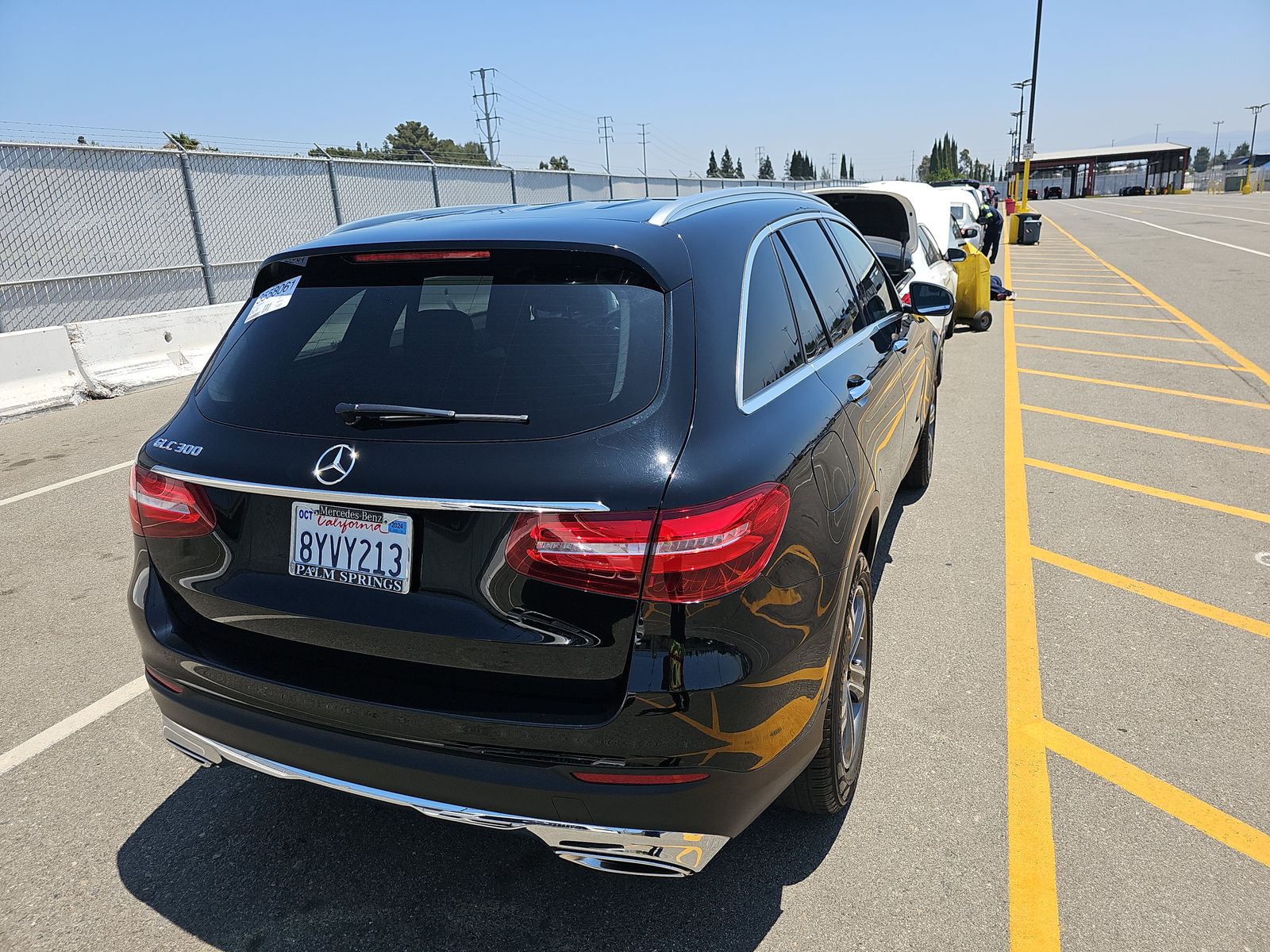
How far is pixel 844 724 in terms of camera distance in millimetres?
2650

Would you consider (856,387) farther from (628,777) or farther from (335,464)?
(335,464)

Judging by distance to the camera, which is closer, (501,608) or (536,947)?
(501,608)

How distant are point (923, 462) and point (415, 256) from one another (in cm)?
410

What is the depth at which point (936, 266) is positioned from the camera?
8922 millimetres

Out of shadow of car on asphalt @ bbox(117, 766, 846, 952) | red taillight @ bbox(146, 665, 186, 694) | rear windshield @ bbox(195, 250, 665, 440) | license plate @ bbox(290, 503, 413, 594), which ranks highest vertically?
rear windshield @ bbox(195, 250, 665, 440)

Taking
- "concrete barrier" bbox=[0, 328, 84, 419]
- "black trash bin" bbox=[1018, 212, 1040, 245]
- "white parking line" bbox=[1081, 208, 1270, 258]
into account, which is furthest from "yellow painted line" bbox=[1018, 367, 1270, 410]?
"black trash bin" bbox=[1018, 212, 1040, 245]

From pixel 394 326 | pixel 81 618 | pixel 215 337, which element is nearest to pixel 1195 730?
pixel 394 326

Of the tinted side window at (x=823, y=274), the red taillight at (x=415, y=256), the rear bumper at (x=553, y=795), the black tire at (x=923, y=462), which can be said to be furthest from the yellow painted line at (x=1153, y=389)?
the red taillight at (x=415, y=256)

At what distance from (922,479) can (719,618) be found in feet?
13.7

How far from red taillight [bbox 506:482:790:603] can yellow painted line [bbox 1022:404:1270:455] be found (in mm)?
6183

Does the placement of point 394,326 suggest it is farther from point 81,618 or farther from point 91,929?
point 81,618

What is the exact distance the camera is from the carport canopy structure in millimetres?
79562

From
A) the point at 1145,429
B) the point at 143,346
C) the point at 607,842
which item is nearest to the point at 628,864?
the point at 607,842

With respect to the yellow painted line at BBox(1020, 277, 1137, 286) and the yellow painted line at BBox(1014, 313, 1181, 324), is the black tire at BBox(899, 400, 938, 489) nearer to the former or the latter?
the yellow painted line at BBox(1014, 313, 1181, 324)
